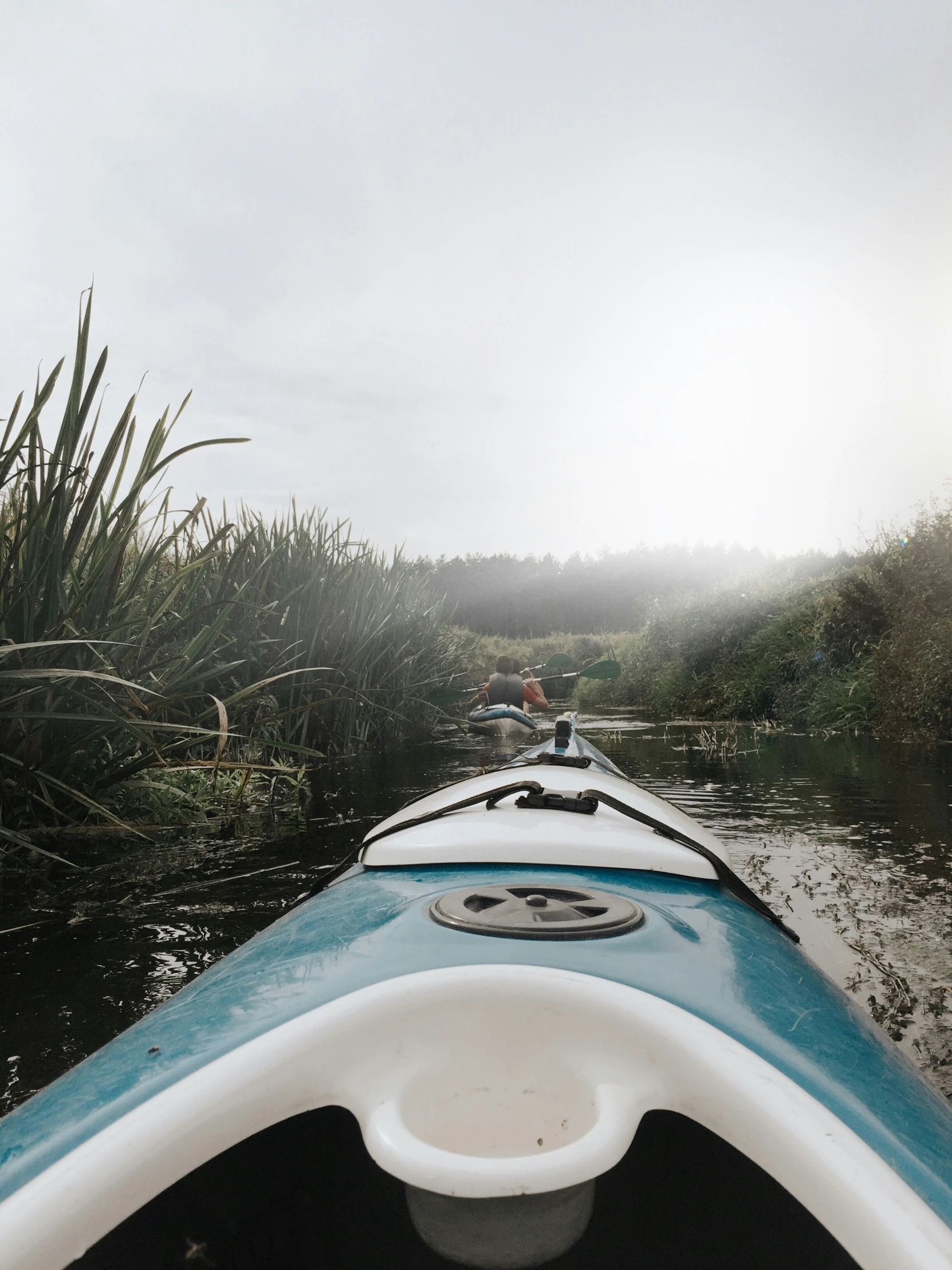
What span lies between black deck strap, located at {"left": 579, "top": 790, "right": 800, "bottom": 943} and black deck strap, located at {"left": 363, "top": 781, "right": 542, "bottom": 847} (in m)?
0.17

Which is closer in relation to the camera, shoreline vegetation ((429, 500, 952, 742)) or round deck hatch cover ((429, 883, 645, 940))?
round deck hatch cover ((429, 883, 645, 940))

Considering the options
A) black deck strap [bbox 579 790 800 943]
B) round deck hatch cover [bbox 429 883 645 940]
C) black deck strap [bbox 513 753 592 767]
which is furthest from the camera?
black deck strap [bbox 513 753 592 767]

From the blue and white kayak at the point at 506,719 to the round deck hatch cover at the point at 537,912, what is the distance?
7173 millimetres

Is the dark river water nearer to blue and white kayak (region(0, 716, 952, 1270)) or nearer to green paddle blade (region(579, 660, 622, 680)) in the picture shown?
blue and white kayak (region(0, 716, 952, 1270))

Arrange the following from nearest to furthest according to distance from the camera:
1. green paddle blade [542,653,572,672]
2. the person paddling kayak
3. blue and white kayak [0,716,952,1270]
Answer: blue and white kayak [0,716,952,1270]
the person paddling kayak
green paddle blade [542,653,572,672]

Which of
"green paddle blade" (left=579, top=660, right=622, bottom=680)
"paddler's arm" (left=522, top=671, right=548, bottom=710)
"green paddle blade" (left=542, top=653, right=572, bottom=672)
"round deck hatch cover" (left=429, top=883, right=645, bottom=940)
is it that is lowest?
"round deck hatch cover" (left=429, top=883, right=645, bottom=940)

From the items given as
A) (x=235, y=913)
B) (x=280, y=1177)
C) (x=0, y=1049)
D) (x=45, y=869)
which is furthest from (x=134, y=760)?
(x=280, y=1177)

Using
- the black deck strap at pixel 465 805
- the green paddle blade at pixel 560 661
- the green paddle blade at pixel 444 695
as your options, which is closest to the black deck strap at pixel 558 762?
the black deck strap at pixel 465 805

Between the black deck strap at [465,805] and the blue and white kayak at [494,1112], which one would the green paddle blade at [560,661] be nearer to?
the black deck strap at [465,805]

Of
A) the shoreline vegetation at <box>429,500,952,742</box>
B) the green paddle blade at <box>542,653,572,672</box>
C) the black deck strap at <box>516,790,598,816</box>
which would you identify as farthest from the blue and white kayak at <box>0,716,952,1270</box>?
the green paddle blade at <box>542,653,572,672</box>

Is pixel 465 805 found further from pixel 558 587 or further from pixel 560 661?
pixel 558 587

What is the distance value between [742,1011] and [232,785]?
395 centimetres

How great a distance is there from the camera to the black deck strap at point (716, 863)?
64.7 inches

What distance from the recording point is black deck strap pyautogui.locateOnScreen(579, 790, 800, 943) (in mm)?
1644
